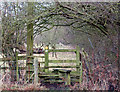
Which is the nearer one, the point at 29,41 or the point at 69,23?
the point at 29,41

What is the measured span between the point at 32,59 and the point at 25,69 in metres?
0.46

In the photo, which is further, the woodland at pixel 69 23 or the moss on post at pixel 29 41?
the moss on post at pixel 29 41

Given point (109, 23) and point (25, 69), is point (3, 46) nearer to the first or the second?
point (25, 69)

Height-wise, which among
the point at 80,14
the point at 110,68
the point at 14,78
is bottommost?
the point at 14,78

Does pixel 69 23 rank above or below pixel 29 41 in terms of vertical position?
above

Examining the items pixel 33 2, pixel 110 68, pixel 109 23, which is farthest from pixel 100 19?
pixel 33 2

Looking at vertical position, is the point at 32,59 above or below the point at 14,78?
above

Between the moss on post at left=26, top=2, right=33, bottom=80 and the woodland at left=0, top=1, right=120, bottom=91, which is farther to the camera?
the moss on post at left=26, top=2, right=33, bottom=80

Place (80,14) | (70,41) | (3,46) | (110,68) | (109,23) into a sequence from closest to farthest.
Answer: (110,68) < (109,23) < (80,14) < (3,46) < (70,41)

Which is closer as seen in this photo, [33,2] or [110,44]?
[110,44]

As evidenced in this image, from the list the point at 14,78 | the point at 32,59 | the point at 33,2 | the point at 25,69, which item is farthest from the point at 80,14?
the point at 14,78

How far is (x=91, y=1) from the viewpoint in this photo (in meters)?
6.25

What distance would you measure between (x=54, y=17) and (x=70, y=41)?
16.7 ft

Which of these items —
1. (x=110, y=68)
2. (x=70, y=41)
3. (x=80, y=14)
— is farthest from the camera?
(x=70, y=41)
